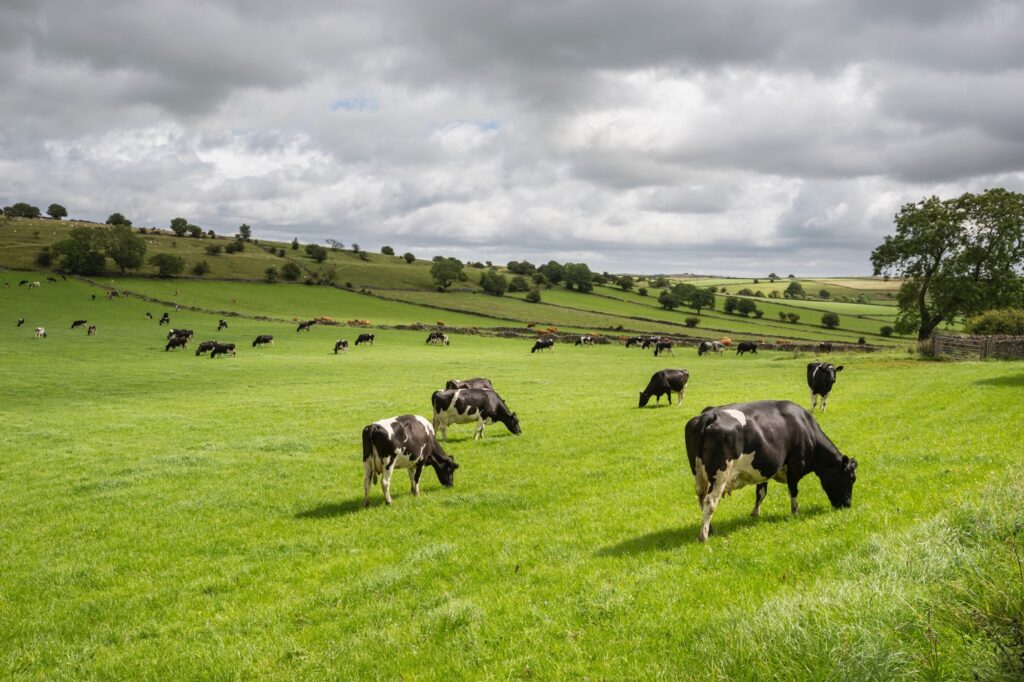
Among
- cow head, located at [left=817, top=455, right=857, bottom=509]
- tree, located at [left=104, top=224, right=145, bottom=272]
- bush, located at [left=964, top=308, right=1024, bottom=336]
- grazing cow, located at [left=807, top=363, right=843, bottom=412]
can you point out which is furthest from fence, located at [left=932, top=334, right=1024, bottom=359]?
tree, located at [left=104, top=224, right=145, bottom=272]

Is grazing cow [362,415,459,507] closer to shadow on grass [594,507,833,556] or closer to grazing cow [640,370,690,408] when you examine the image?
shadow on grass [594,507,833,556]

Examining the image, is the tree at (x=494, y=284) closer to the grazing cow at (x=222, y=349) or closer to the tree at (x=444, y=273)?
the tree at (x=444, y=273)

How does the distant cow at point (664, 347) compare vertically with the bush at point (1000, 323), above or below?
below

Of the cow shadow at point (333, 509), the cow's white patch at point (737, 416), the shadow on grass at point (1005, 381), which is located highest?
the cow's white patch at point (737, 416)

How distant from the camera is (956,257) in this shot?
1959 inches

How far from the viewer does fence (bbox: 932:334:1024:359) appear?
35219 millimetres

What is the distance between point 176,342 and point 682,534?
5770cm

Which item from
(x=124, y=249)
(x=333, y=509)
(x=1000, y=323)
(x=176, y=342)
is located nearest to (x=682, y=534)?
(x=333, y=509)

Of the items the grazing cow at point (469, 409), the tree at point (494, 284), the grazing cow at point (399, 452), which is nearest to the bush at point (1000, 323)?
the grazing cow at point (469, 409)

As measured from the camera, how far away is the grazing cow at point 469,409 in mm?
20906

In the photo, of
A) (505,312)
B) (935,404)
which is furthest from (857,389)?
(505,312)

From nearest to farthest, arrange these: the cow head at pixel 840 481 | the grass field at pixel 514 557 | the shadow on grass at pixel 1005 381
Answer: the grass field at pixel 514 557, the cow head at pixel 840 481, the shadow on grass at pixel 1005 381

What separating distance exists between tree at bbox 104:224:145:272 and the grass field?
→ 4220 inches

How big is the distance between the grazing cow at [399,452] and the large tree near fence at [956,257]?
50962 mm
